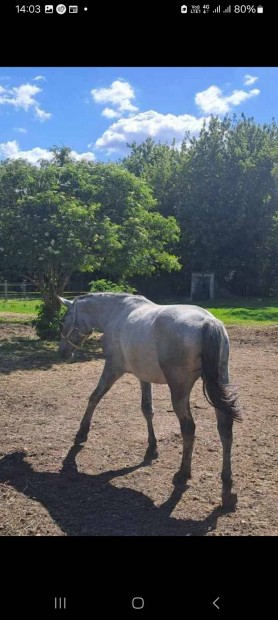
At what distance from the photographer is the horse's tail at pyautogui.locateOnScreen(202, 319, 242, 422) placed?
4.34 meters

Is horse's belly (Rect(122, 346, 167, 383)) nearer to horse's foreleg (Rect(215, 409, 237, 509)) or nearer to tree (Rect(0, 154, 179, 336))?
horse's foreleg (Rect(215, 409, 237, 509))

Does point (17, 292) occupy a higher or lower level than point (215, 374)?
higher

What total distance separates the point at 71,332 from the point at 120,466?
6.64ft

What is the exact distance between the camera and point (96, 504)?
4406mm

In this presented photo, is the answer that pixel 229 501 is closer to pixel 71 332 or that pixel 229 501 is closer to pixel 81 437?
pixel 81 437

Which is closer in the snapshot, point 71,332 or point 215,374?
point 215,374

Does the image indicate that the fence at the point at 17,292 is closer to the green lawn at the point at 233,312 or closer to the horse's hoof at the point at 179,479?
the green lawn at the point at 233,312

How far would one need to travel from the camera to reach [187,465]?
4.85 metres
